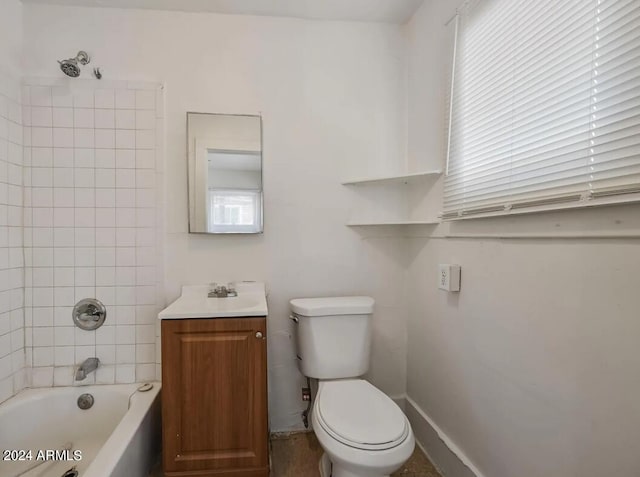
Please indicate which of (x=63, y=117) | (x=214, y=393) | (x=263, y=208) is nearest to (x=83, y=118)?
(x=63, y=117)

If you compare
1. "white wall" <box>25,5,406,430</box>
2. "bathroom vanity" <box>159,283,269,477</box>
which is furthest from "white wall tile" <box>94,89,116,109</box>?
"bathroom vanity" <box>159,283,269,477</box>

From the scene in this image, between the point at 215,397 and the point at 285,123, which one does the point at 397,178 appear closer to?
the point at 285,123

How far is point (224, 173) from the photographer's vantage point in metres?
1.78

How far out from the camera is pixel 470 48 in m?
1.38

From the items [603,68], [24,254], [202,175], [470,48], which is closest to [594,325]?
[603,68]

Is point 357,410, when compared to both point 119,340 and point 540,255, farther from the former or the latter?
point 119,340

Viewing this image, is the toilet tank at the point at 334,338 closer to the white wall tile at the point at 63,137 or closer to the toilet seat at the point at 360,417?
the toilet seat at the point at 360,417

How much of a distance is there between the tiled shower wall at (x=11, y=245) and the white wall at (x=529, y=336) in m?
2.21

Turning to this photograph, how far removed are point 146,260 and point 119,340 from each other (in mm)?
479

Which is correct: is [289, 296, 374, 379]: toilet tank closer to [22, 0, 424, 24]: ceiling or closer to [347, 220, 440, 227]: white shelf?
[347, 220, 440, 227]: white shelf

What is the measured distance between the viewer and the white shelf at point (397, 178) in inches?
62.8

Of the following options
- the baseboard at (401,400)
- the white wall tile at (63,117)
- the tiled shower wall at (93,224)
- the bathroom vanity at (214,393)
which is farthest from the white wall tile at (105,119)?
the baseboard at (401,400)

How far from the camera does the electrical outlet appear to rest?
143cm

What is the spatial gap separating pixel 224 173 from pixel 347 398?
1356 mm
